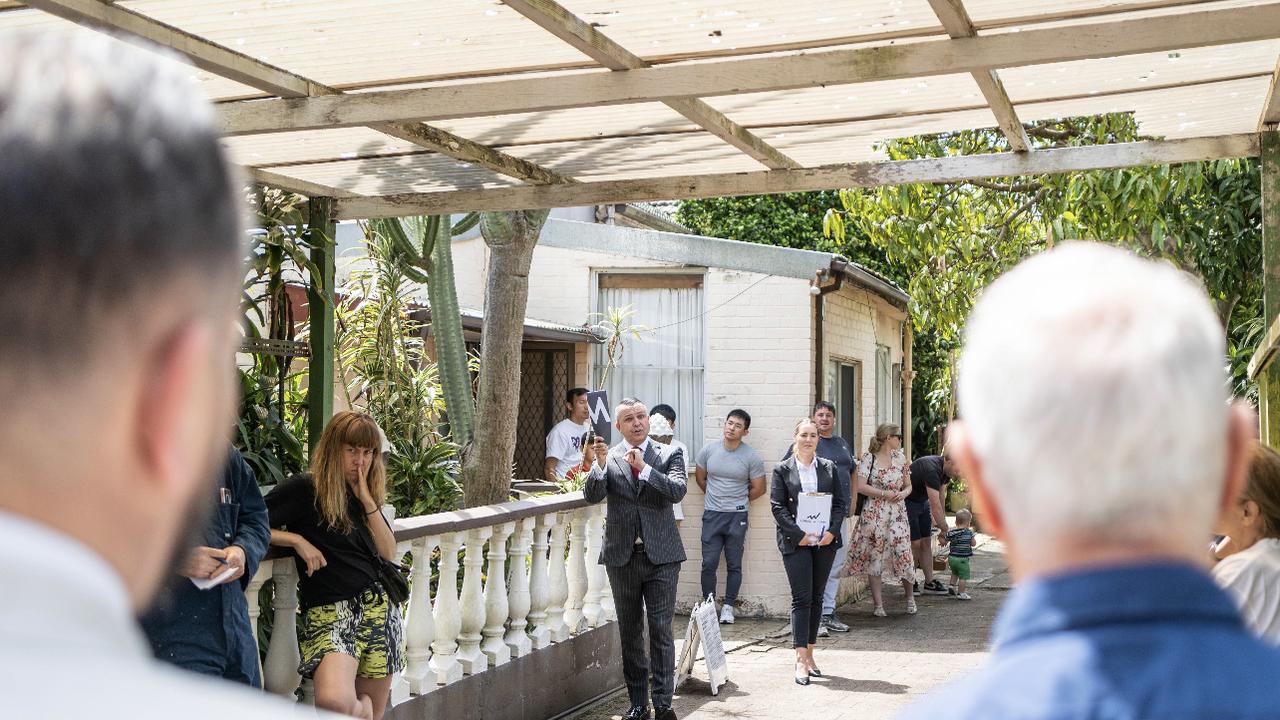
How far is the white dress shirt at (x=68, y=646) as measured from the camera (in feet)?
2.07

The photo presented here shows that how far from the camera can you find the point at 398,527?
21.0ft

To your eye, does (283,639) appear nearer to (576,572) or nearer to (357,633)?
(357,633)

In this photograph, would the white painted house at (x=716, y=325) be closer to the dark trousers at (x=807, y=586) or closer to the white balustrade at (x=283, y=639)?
the dark trousers at (x=807, y=586)

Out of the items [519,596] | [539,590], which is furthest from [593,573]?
[519,596]

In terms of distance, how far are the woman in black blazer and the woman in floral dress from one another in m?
2.92

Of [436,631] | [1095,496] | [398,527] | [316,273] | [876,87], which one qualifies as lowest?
[436,631]

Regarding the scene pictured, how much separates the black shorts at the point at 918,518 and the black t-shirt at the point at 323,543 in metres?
9.98

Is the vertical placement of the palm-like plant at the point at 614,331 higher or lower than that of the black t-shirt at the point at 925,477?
higher

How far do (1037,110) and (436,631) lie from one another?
13.0ft

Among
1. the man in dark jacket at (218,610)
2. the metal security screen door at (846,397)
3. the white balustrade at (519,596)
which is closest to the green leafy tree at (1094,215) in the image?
the metal security screen door at (846,397)

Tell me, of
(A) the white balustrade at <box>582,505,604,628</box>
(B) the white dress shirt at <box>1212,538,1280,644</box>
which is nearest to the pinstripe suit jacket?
(A) the white balustrade at <box>582,505,604,628</box>

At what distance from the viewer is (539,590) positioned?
8250 mm

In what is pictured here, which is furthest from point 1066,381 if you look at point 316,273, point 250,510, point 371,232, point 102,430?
point 371,232

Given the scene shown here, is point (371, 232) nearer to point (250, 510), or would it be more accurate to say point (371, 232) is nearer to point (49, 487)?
point (250, 510)
